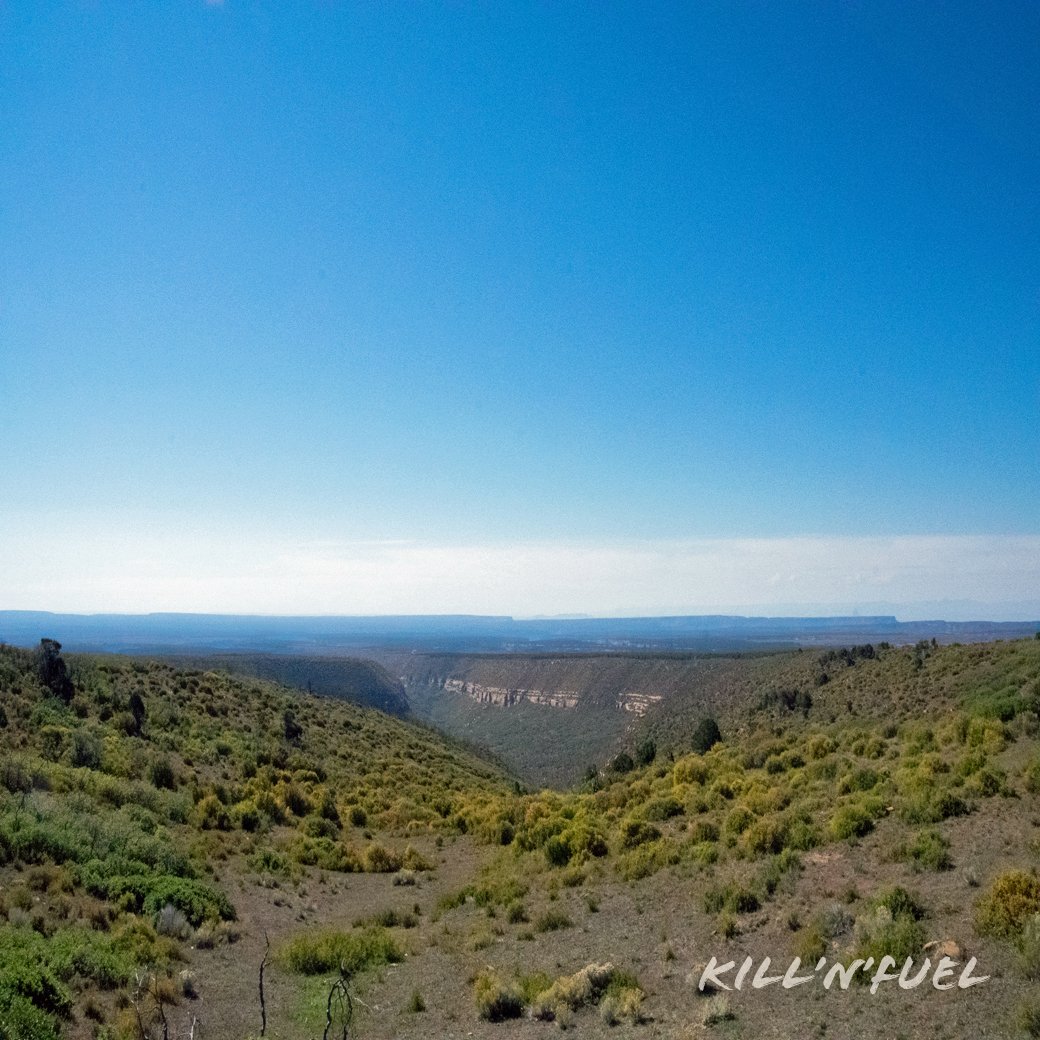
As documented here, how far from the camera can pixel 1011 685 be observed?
76.2 ft

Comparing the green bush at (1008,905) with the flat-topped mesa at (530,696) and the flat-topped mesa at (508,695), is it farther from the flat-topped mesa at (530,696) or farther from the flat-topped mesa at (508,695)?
the flat-topped mesa at (508,695)

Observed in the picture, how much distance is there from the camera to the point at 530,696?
132 m

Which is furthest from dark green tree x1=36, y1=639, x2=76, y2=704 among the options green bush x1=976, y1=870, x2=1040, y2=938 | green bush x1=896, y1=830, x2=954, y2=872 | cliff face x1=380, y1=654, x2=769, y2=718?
cliff face x1=380, y1=654, x2=769, y2=718

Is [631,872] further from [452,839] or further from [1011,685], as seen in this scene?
[1011,685]

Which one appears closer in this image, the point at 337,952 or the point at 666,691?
the point at 337,952

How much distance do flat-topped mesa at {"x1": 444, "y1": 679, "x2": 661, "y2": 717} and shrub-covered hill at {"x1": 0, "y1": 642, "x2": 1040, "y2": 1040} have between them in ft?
237

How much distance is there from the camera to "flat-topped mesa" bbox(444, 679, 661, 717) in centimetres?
9921

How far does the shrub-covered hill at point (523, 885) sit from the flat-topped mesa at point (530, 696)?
72.2 meters

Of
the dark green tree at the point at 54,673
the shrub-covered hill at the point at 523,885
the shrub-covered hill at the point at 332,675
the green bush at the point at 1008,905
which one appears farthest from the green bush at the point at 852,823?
the shrub-covered hill at the point at 332,675

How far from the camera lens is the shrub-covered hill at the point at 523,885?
920cm

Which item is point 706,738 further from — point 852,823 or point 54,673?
point 54,673

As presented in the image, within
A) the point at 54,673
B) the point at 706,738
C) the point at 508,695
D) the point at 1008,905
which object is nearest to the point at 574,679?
the point at 508,695

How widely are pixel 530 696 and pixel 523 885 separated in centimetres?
11749

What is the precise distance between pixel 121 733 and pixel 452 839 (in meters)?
13.5
